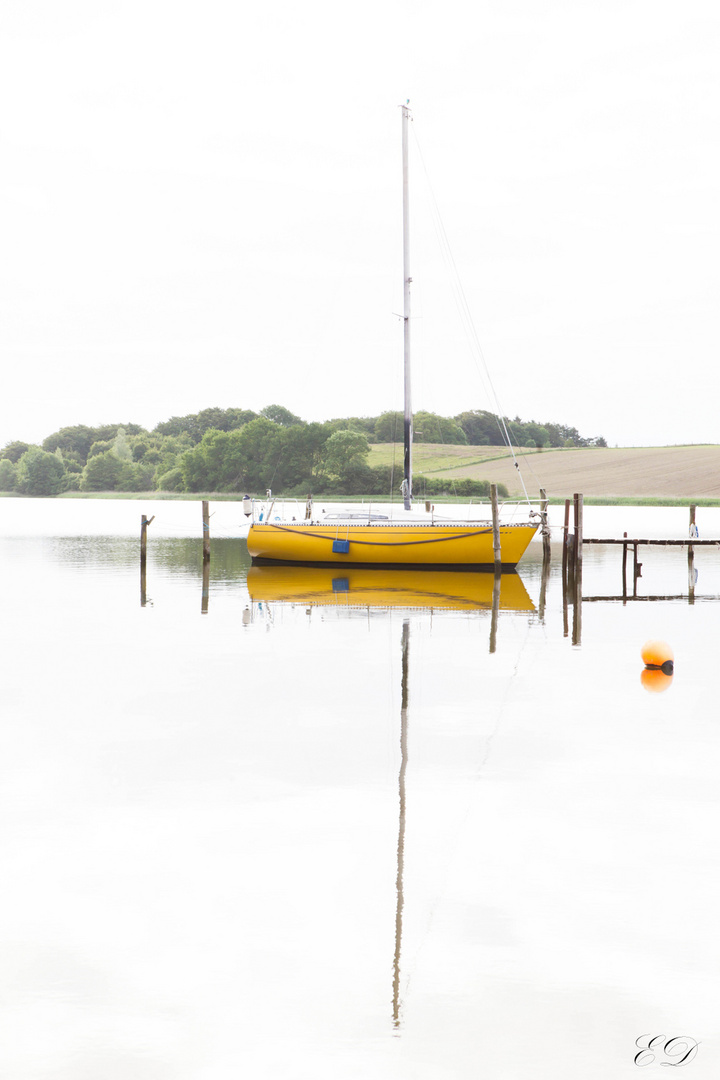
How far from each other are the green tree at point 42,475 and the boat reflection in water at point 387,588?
478 ft

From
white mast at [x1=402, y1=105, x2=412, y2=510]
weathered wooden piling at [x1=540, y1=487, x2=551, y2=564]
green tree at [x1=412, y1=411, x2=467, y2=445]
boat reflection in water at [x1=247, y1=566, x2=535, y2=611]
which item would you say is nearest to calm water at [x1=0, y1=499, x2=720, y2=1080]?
boat reflection in water at [x1=247, y1=566, x2=535, y2=611]

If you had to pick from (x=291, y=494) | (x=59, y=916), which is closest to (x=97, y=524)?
(x=291, y=494)

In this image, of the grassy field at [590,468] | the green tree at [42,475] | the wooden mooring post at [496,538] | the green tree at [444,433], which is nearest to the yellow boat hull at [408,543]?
the wooden mooring post at [496,538]

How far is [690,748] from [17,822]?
809cm

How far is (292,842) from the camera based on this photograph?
973 centimetres

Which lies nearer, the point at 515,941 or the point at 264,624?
the point at 515,941

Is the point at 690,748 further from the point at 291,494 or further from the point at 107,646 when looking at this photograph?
the point at 291,494

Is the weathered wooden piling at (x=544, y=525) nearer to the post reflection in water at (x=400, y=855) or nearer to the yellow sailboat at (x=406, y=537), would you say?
the yellow sailboat at (x=406, y=537)

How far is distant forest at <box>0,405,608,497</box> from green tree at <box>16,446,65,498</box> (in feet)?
0.56

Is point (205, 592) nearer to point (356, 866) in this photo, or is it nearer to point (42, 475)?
point (356, 866)

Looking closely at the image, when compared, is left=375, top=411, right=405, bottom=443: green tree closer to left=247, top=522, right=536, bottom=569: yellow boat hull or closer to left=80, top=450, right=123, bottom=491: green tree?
left=80, top=450, right=123, bottom=491: green tree

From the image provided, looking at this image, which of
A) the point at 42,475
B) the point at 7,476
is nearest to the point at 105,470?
the point at 42,475

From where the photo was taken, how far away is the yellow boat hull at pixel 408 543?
35.4 meters

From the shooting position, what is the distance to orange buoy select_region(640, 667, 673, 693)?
17.6 meters
